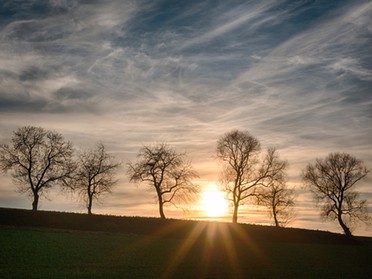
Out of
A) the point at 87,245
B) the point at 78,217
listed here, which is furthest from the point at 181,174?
the point at 87,245

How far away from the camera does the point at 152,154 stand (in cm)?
7044

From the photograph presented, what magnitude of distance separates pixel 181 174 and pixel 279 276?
3850 cm

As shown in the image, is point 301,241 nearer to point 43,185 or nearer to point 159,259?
point 159,259

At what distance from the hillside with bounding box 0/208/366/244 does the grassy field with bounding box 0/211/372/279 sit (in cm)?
31

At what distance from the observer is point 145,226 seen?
60.7 meters

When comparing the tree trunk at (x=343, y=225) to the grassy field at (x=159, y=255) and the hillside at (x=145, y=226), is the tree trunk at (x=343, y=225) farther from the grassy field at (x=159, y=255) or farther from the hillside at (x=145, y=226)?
the grassy field at (x=159, y=255)

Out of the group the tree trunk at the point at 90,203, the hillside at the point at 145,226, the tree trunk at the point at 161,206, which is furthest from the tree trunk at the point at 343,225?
the tree trunk at the point at 90,203

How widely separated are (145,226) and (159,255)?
20256mm

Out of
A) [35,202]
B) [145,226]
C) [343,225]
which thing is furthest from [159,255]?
[343,225]

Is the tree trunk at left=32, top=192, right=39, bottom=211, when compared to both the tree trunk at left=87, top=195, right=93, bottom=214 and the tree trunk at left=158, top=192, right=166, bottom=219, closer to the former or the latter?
the tree trunk at left=87, top=195, right=93, bottom=214

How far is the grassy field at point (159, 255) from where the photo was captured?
1252 inches

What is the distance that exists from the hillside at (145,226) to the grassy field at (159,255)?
1.01ft

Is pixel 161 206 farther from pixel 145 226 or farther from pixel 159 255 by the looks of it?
pixel 159 255

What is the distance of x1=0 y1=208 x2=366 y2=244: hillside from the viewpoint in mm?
56750
